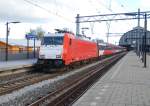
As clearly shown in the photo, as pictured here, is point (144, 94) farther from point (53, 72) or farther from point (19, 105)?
point (53, 72)

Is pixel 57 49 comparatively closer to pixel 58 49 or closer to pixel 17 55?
pixel 58 49

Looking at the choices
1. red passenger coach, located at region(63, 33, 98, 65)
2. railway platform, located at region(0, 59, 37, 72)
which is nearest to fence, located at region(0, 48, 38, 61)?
railway platform, located at region(0, 59, 37, 72)

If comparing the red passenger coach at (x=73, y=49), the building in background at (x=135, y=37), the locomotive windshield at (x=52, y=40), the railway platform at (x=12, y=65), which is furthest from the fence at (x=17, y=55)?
the building in background at (x=135, y=37)

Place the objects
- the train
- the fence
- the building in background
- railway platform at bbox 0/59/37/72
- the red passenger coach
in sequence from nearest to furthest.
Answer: railway platform at bbox 0/59/37/72
the train
the red passenger coach
the fence
the building in background

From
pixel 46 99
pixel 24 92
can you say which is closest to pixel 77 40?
pixel 24 92

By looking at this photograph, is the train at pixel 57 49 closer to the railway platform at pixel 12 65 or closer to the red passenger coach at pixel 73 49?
the red passenger coach at pixel 73 49

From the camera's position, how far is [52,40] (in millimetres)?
31359

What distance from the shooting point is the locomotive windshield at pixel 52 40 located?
31072mm

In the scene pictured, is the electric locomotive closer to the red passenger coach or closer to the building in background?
the red passenger coach

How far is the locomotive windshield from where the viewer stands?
31.1 metres

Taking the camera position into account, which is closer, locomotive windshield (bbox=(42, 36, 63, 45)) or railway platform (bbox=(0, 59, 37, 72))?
railway platform (bbox=(0, 59, 37, 72))

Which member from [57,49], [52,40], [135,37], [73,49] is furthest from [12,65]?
[135,37]

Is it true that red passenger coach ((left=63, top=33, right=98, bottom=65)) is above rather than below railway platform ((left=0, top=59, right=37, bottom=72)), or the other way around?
above

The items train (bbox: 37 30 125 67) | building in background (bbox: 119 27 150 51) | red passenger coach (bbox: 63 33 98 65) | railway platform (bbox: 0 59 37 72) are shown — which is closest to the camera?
railway platform (bbox: 0 59 37 72)
